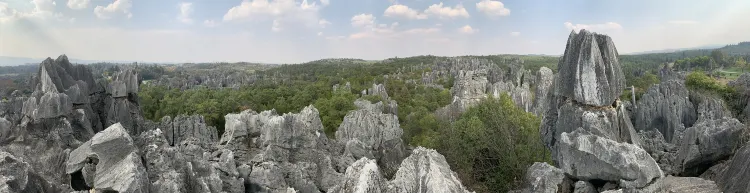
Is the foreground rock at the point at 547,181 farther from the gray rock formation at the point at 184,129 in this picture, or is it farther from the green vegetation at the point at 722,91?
the green vegetation at the point at 722,91

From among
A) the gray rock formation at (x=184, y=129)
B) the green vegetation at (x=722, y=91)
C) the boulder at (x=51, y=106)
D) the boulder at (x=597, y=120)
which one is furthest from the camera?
the green vegetation at (x=722, y=91)

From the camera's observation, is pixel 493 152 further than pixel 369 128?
No

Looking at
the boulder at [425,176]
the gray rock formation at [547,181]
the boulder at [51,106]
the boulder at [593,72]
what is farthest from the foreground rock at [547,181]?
the boulder at [51,106]

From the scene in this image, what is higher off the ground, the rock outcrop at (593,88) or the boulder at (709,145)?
the rock outcrop at (593,88)

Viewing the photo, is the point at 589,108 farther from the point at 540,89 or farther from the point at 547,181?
the point at 540,89

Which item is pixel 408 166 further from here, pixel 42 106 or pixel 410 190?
pixel 42 106

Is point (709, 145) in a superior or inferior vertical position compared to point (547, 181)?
superior

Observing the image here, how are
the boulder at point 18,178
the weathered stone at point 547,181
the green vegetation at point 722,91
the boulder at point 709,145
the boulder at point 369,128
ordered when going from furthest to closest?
the green vegetation at point 722,91 → the boulder at point 369,128 → the boulder at point 709,145 → the weathered stone at point 547,181 → the boulder at point 18,178

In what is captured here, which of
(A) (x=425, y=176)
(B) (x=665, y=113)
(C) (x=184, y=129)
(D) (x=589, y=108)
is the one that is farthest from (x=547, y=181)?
(C) (x=184, y=129)
